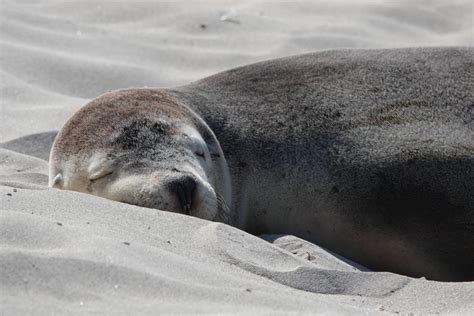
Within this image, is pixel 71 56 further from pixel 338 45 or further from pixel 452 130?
pixel 452 130

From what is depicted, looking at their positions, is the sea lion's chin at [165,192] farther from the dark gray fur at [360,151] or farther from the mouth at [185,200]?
the dark gray fur at [360,151]

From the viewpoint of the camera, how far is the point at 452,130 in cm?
543

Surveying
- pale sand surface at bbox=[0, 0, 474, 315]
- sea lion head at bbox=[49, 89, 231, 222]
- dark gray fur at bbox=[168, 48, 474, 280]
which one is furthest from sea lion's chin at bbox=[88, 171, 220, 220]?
dark gray fur at bbox=[168, 48, 474, 280]

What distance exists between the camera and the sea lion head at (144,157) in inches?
187

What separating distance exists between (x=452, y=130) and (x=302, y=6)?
191 inches

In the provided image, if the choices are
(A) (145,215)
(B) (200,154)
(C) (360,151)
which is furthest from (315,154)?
(A) (145,215)

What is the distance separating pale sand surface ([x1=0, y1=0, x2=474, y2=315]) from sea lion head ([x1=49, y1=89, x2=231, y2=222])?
318mm

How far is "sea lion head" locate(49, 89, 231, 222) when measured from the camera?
4.74m

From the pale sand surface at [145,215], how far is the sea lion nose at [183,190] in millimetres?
309

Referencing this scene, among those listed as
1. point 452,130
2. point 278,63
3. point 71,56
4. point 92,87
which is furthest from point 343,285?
point 71,56

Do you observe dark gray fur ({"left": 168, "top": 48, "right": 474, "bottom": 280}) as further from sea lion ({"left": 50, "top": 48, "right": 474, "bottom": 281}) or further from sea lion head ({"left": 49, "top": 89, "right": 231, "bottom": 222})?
sea lion head ({"left": 49, "top": 89, "right": 231, "bottom": 222})

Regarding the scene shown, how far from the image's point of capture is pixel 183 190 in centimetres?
472

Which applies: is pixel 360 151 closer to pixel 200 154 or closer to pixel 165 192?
pixel 200 154

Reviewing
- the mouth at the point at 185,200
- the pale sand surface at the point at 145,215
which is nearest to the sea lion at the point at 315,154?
the mouth at the point at 185,200
